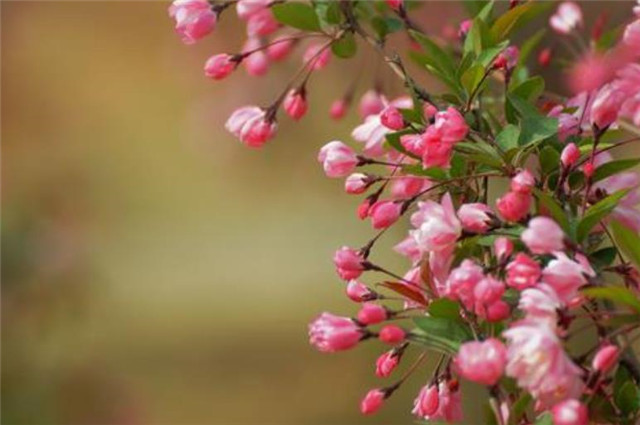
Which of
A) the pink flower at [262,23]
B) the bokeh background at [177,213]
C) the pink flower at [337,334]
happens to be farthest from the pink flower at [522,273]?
the bokeh background at [177,213]

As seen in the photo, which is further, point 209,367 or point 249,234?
point 249,234

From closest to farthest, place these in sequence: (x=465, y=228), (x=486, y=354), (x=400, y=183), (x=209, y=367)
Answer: (x=486, y=354) → (x=465, y=228) → (x=400, y=183) → (x=209, y=367)

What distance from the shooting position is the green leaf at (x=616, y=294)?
0.64m

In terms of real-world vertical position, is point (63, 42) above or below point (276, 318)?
above

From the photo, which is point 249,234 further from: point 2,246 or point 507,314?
point 507,314

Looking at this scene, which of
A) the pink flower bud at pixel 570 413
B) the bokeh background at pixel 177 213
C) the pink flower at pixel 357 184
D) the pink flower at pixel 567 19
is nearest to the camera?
the pink flower bud at pixel 570 413

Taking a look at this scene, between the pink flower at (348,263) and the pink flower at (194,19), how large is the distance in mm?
249

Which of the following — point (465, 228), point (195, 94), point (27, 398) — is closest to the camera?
point (465, 228)

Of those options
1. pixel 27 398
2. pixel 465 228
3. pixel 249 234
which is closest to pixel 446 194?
pixel 465 228

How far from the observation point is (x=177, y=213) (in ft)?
16.0

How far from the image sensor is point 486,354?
0.60 metres

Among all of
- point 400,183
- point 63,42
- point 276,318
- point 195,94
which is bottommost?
point 276,318

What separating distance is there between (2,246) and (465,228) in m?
1.93

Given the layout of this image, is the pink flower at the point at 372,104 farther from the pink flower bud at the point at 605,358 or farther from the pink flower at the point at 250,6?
the pink flower bud at the point at 605,358
